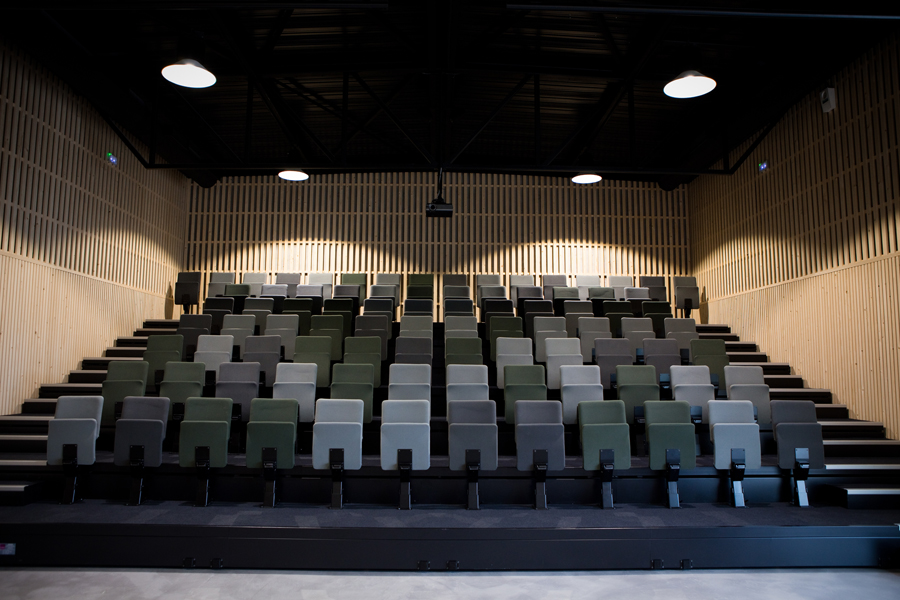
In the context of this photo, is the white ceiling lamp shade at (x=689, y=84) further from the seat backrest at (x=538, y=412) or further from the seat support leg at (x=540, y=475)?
the seat support leg at (x=540, y=475)

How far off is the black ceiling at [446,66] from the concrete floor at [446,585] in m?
3.92

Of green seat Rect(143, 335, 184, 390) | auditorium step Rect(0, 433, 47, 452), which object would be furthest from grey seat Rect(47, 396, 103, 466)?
green seat Rect(143, 335, 184, 390)

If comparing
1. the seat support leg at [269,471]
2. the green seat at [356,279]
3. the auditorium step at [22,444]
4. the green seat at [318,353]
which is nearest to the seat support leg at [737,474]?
the seat support leg at [269,471]

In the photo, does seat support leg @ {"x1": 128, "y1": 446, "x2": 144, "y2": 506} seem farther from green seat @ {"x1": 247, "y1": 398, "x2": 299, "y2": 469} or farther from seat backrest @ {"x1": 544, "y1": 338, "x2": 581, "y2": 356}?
seat backrest @ {"x1": 544, "y1": 338, "x2": 581, "y2": 356}

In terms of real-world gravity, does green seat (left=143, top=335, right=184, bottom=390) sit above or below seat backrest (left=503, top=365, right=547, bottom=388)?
above

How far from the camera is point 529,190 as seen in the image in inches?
410

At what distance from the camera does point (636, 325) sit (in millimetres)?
7363

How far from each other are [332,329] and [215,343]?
1196 millimetres

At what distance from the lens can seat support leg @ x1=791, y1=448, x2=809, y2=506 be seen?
4.65 metres

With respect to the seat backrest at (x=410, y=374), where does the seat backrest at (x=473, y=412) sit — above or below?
below

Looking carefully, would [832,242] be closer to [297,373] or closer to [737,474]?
[737,474]

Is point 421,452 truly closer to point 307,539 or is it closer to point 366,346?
point 307,539

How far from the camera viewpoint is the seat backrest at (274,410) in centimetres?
486

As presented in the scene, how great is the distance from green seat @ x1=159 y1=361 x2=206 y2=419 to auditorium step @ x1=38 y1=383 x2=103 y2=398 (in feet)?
3.68
